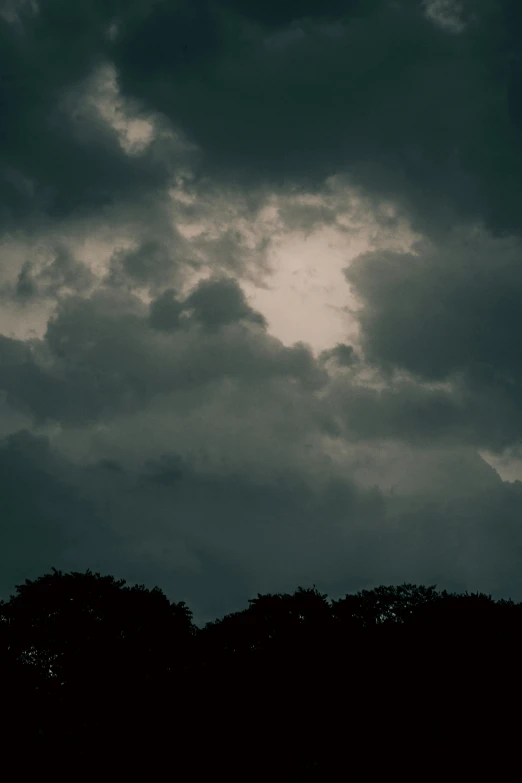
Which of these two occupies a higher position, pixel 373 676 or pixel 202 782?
pixel 373 676

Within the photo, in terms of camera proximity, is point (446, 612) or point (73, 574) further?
point (73, 574)

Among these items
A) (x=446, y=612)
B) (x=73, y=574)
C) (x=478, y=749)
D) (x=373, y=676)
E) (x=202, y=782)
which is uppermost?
(x=73, y=574)

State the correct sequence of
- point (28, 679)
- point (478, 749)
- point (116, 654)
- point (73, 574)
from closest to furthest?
point (478, 749)
point (28, 679)
point (116, 654)
point (73, 574)

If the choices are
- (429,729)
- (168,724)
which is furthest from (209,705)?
(429,729)

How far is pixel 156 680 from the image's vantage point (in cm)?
5562

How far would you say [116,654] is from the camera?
67.3 metres

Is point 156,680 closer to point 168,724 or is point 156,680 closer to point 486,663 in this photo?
point 168,724

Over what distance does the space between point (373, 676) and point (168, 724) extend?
14222 mm

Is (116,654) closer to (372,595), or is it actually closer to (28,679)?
(28,679)

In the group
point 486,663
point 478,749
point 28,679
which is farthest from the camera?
point 28,679

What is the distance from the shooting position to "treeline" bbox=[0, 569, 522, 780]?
4294cm

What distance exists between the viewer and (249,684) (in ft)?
176

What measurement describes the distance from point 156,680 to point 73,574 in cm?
2106

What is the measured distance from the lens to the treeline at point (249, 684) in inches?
1690
